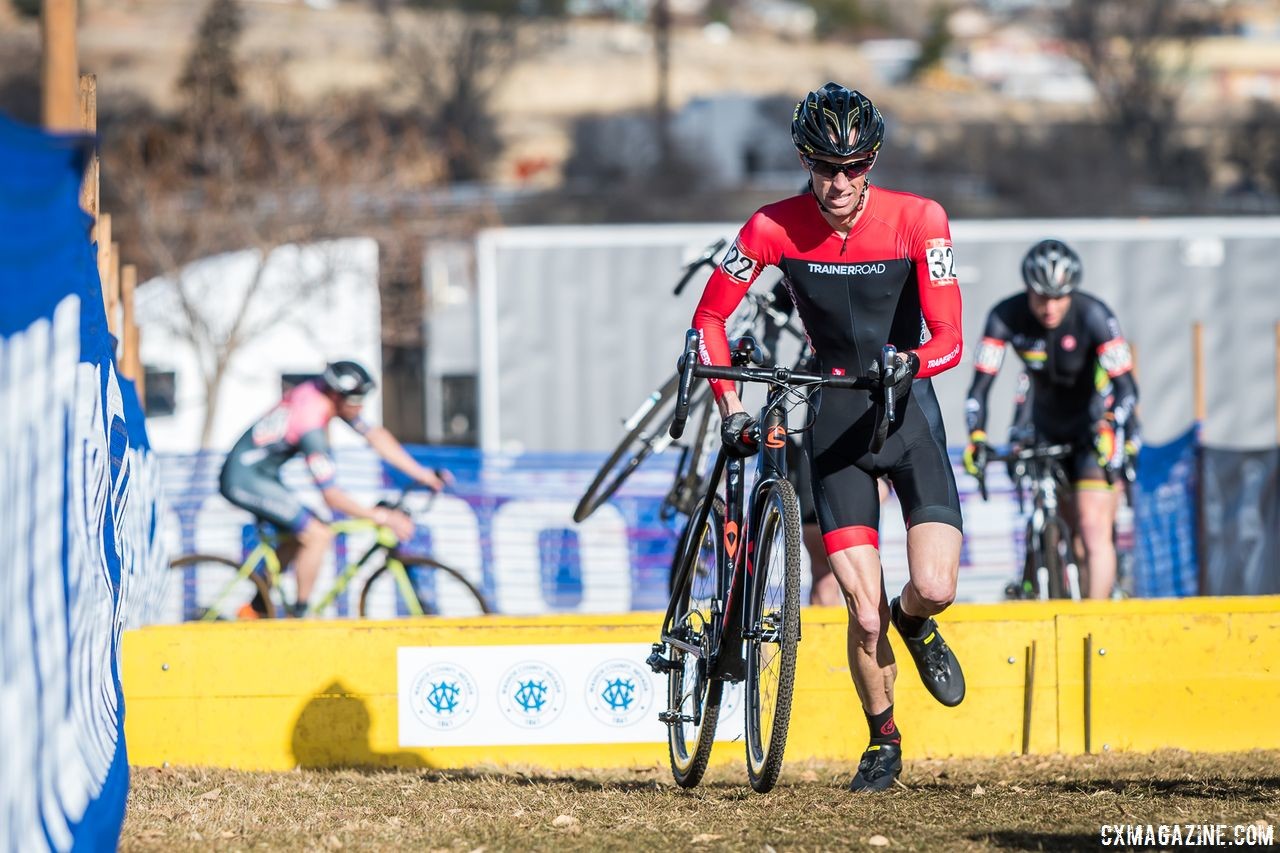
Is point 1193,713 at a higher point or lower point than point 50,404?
lower

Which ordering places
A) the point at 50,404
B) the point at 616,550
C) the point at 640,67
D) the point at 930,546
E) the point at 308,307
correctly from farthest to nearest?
the point at 640,67
the point at 308,307
the point at 616,550
the point at 930,546
the point at 50,404

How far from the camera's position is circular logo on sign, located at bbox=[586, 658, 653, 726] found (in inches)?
280

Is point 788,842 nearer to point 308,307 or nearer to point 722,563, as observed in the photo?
point 722,563

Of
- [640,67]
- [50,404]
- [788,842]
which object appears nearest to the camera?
[50,404]

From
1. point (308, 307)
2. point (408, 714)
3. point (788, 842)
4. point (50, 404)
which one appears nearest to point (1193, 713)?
point (788, 842)

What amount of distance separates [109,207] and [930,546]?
3695cm

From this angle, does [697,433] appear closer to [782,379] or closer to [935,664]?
[935,664]

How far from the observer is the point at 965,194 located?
61750 millimetres

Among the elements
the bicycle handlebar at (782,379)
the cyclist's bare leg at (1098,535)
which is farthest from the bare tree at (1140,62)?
the bicycle handlebar at (782,379)

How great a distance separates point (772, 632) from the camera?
17.9ft

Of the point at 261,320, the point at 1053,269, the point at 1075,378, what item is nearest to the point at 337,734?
the point at 1053,269

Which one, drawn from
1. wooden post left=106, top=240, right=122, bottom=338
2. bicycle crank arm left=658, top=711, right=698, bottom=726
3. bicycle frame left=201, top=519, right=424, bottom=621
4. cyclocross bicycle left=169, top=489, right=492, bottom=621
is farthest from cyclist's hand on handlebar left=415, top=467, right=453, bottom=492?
bicycle crank arm left=658, top=711, right=698, bottom=726

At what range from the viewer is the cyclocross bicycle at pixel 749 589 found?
537cm

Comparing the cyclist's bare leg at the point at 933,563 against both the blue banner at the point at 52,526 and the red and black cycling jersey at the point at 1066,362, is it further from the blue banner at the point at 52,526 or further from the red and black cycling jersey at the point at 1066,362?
the red and black cycling jersey at the point at 1066,362
